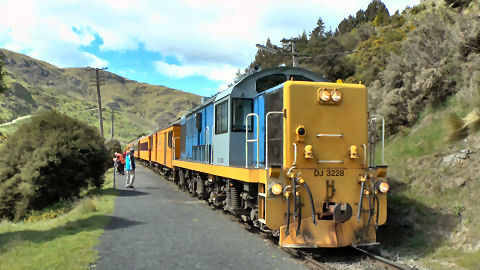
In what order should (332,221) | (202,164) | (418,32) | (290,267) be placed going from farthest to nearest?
1. (418,32)
2. (202,164)
3. (332,221)
4. (290,267)

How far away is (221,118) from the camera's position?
9.49m

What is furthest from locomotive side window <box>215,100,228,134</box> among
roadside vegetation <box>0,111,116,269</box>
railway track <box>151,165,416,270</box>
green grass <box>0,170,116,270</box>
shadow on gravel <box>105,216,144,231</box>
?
roadside vegetation <box>0,111,116,269</box>

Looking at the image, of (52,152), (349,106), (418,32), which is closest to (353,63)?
(418,32)

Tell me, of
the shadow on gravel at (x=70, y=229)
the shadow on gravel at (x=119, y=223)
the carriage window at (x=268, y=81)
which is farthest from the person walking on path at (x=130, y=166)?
the carriage window at (x=268, y=81)

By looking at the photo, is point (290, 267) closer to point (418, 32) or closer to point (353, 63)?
point (418, 32)

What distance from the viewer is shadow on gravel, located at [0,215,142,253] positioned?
849 cm

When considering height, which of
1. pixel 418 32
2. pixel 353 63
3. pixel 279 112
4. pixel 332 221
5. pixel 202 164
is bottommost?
pixel 332 221

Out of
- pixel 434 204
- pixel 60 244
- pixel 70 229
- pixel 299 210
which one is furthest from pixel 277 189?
pixel 70 229

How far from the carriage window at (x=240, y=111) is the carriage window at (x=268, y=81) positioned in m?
0.36

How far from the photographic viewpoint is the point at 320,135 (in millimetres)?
6992

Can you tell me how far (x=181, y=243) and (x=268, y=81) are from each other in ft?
12.5

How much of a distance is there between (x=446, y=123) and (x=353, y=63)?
22.9 m

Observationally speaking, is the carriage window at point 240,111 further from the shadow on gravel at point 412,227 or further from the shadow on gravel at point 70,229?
the shadow on gravel at point 412,227

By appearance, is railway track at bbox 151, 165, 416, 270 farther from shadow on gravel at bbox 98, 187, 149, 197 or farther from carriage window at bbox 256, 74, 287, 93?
shadow on gravel at bbox 98, 187, 149, 197
